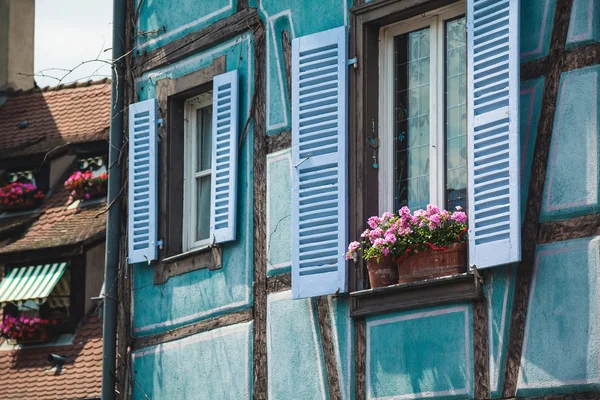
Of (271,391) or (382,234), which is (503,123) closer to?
(382,234)

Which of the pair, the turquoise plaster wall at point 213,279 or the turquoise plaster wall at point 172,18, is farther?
the turquoise plaster wall at point 172,18

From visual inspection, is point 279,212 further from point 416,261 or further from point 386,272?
point 416,261

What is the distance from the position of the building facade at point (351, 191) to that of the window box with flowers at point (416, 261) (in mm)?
30

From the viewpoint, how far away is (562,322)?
26.7 ft

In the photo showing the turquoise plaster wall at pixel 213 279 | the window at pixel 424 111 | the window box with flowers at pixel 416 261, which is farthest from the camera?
the turquoise plaster wall at pixel 213 279

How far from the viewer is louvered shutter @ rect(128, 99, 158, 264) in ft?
38.1

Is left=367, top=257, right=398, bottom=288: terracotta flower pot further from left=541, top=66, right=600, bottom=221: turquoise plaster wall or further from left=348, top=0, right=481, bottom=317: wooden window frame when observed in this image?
left=541, top=66, right=600, bottom=221: turquoise plaster wall

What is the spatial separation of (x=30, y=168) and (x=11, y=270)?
1.90m

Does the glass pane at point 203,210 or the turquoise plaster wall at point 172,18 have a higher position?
the turquoise plaster wall at point 172,18

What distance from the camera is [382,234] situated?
926 cm

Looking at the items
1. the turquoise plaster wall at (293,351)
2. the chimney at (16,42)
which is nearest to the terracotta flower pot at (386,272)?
the turquoise plaster wall at (293,351)

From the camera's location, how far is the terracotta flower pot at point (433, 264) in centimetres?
885

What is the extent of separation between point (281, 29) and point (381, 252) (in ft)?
7.29

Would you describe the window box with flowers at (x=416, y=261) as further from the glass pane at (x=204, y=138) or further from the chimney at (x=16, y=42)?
the chimney at (x=16, y=42)
